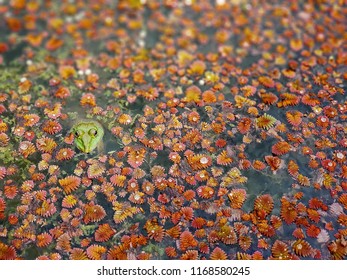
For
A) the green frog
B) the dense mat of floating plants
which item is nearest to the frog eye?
the green frog

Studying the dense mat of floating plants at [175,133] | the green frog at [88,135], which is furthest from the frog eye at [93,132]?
the dense mat of floating plants at [175,133]

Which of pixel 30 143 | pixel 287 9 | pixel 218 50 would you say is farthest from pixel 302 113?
pixel 30 143

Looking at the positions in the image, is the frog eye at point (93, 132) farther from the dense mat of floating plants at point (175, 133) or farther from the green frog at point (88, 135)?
the dense mat of floating plants at point (175, 133)

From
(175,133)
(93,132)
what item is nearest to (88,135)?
(93,132)

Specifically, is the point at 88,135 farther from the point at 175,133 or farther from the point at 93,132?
the point at 175,133

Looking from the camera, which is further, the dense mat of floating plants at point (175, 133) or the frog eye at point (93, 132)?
the frog eye at point (93, 132)
